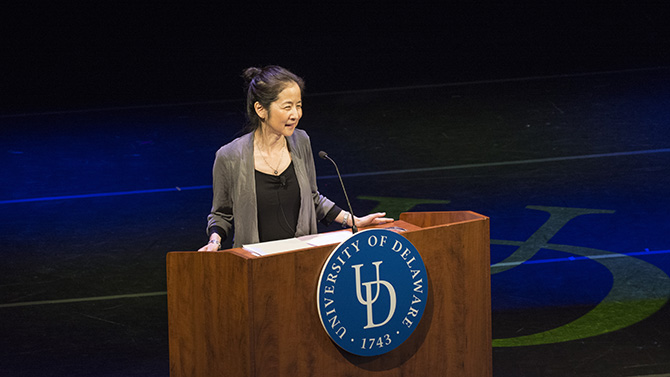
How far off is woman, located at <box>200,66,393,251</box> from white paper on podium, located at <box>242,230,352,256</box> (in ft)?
1.18

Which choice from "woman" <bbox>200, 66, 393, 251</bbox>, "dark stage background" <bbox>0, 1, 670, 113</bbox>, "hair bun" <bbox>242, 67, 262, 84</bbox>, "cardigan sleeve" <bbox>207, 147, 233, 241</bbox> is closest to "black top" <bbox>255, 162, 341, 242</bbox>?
"woman" <bbox>200, 66, 393, 251</bbox>

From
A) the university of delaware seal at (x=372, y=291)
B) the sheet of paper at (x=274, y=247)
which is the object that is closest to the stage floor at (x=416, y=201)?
the university of delaware seal at (x=372, y=291)

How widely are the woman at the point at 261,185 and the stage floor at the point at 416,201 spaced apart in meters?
1.16

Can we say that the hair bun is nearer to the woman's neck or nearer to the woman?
the woman

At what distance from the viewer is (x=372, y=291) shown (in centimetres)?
270

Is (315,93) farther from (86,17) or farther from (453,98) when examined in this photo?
(86,17)

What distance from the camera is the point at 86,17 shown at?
Result: 12656 millimetres

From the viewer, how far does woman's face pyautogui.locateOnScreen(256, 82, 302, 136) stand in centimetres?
308

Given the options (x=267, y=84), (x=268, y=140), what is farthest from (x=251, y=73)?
(x=268, y=140)

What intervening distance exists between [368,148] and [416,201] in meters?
1.54

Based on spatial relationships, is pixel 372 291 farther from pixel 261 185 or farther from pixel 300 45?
pixel 300 45

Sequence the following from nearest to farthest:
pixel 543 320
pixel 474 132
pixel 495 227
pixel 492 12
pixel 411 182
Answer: pixel 543 320 < pixel 495 227 < pixel 411 182 < pixel 474 132 < pixel 492 12

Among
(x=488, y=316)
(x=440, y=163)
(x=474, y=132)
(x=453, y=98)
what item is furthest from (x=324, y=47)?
(x=488, y=316)

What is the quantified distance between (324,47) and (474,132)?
4189mm
